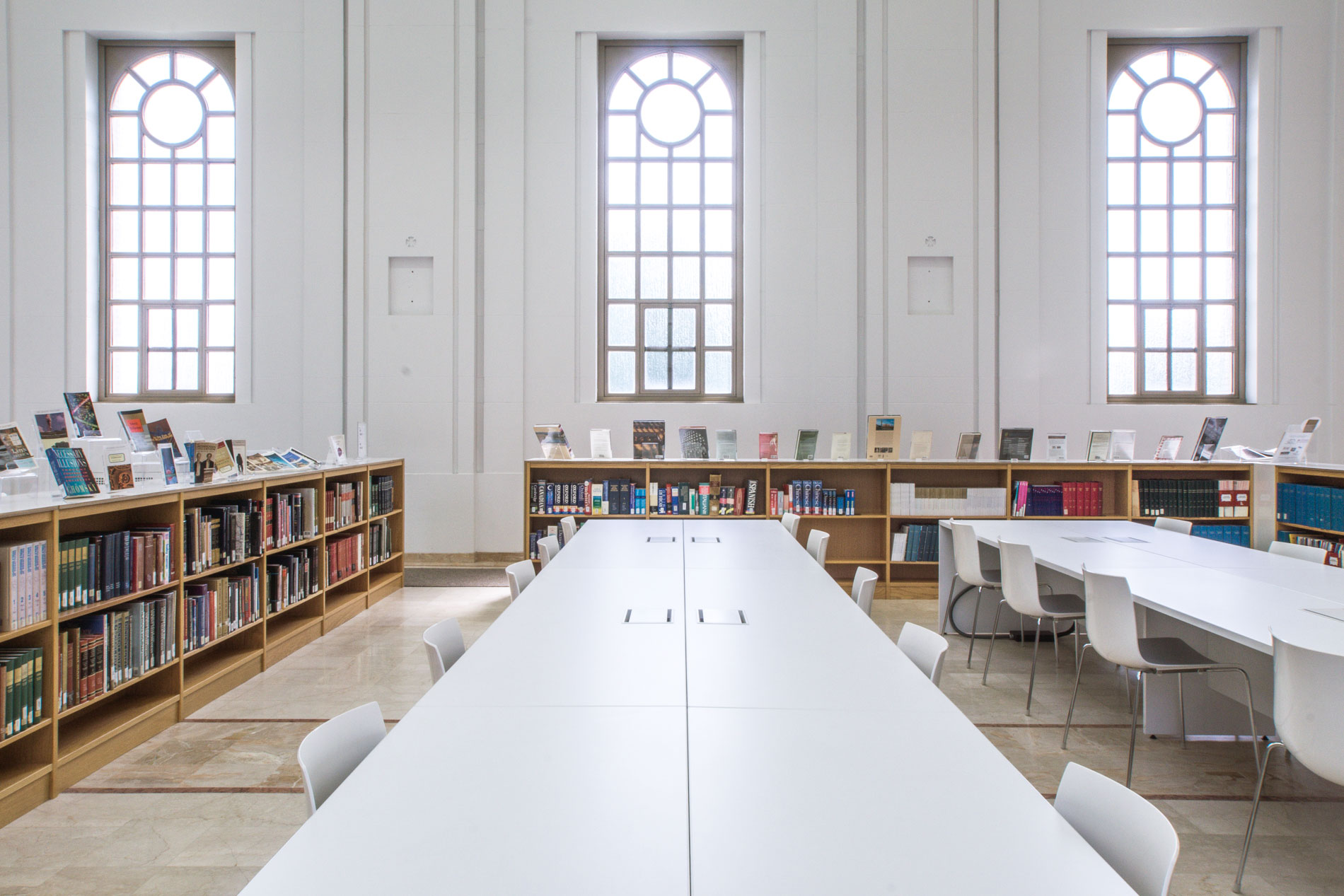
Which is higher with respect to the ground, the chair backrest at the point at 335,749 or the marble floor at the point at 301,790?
the chair backrest at the point at 335,749

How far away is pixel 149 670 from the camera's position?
11.3ft

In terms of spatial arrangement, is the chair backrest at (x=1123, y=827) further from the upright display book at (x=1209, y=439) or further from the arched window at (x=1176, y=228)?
the arched window at (x=1176, y=228)

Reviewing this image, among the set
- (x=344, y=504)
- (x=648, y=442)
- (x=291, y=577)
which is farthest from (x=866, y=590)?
(x=344, y=504)

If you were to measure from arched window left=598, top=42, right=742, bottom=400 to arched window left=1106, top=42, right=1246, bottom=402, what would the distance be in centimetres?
406

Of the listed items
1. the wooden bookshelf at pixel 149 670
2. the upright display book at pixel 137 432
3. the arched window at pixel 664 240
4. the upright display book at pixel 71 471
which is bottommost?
the wooden bookshelf at pixel 149 670

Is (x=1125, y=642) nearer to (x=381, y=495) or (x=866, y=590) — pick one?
(x=866, y=590)

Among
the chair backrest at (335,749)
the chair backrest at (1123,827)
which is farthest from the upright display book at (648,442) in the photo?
the chair backrest at (1123,827)

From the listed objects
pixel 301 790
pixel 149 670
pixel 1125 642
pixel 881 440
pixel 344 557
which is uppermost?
pixel 881 440

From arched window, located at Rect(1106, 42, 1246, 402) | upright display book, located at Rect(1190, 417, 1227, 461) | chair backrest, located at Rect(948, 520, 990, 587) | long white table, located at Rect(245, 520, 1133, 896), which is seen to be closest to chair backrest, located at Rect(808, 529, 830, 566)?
chair backrest, located at Rect(948, 520, 990, 587)

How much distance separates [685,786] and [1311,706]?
72.5 inches

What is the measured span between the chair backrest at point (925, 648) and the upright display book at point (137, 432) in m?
4.04

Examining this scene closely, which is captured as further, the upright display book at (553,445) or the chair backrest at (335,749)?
the upright display book at (553,445)

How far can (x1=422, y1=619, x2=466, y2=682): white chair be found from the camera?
2279 millimetres

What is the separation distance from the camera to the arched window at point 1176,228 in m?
7.96
